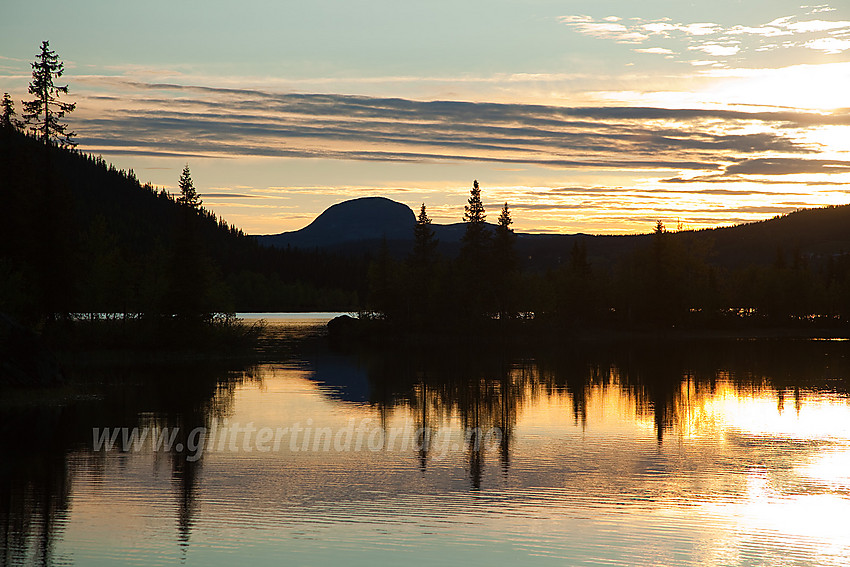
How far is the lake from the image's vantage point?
701 inches

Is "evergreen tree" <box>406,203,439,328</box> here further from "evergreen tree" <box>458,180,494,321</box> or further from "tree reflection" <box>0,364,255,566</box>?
"tree reflection" <box>0,364,255,566</box>

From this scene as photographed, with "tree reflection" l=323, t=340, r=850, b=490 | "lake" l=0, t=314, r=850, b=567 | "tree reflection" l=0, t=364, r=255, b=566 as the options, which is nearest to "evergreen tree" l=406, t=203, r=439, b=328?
"tree reflection" l=323, t=340, r=850, b=490

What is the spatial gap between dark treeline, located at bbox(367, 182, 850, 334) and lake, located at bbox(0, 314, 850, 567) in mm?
62085

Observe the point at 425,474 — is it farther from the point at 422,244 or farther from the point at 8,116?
the point at 422,244

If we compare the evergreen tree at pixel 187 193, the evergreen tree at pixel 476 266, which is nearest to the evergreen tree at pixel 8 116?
the evergreen tree at pixel 187 193

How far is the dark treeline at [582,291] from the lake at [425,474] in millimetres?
62085

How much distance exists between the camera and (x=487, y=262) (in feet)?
390

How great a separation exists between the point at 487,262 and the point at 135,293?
169ft

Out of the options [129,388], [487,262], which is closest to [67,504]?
[129,388]

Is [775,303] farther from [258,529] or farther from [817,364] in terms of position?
[258,529]

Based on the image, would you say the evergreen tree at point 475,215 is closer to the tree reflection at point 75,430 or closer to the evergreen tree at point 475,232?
the evergreen tree at point 475,232

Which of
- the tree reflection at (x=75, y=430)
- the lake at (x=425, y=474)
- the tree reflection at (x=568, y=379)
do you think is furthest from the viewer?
the tree reflection at (x=568, y=379)

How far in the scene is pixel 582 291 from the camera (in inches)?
5207

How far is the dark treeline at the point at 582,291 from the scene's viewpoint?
114m
